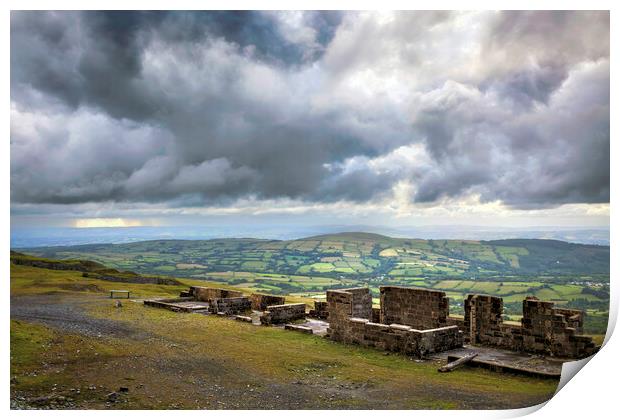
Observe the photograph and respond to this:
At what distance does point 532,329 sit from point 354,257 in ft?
281

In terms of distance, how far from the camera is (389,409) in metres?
10.9

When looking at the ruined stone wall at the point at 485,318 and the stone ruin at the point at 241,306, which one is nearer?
the ruined stone wall at the point at 485,318

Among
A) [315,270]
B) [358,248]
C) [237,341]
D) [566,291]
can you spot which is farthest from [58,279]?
[358,248]

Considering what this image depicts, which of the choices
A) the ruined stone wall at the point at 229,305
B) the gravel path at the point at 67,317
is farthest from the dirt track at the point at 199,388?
the ruined stone wall at the point at 229,305

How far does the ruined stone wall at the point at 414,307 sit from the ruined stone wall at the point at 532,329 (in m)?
0.99

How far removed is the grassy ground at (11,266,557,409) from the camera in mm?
11109

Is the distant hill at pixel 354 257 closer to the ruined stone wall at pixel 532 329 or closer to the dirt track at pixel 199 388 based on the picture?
the ruined stone wall at pixel 532 329

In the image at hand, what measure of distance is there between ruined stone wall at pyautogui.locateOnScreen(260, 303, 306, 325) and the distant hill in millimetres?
50246

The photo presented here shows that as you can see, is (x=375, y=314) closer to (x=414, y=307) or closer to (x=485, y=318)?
(x=414, y=307)

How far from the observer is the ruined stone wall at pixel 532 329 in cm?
1498

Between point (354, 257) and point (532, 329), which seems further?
point (354, 257)

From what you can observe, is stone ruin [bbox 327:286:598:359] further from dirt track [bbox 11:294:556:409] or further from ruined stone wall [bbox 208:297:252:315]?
ruined stone wall [bbox 208:297:252:315]

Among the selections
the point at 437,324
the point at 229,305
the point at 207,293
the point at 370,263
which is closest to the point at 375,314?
the point at 437,324

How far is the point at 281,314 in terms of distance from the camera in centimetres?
2086
